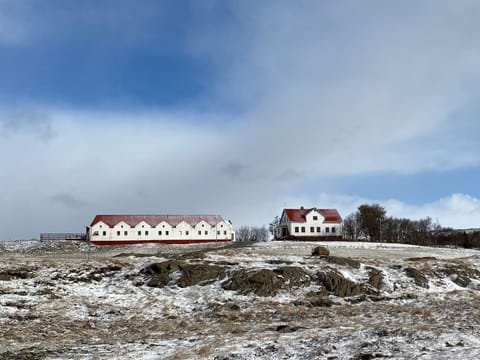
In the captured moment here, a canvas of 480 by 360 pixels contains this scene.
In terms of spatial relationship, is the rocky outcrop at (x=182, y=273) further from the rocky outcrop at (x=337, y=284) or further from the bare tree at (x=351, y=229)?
the bare tree at (x=351, y=229)

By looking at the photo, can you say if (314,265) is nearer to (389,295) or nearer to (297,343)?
(389,295)

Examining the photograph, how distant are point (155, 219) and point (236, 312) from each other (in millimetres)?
76784

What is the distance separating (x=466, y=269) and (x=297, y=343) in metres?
23.2

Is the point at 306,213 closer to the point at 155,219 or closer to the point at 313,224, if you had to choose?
the point at 313,224

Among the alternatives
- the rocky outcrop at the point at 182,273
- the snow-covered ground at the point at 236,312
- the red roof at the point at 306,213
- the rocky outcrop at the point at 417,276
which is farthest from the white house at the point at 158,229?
the rocky outcrop at the point at 417,276

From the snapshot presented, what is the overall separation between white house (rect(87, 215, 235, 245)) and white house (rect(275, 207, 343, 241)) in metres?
15.8

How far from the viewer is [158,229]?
95.8 m

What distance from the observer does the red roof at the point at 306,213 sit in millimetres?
92375

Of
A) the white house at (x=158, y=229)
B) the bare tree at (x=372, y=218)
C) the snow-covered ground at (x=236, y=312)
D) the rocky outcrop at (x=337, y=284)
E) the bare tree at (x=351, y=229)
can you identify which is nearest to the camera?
the snow-covered ground at (x=236, y=312)

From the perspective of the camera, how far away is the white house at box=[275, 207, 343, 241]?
91.6 meters

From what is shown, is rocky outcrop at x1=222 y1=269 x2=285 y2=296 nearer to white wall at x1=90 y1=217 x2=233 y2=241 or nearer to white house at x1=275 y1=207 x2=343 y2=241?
white house at x1=275 y1=207 x2=343 y2=241

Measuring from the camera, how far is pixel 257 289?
87.3 feet

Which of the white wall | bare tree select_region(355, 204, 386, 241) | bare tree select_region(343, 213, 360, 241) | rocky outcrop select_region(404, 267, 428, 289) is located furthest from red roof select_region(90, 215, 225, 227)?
rocky outcrop select_region(404, 267, 428, 289)

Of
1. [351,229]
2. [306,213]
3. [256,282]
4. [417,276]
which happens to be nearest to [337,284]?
[256,282]
